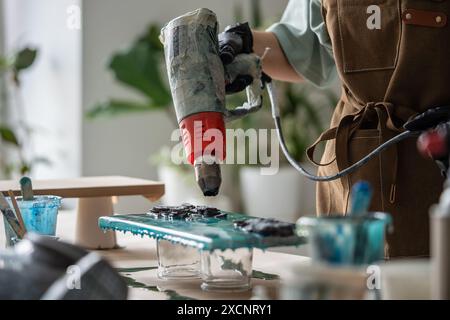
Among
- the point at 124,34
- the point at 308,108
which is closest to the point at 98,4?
the point at 124,34

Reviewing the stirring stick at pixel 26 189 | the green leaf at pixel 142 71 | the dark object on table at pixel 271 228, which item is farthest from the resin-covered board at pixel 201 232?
the green leaf at pixel 142 71

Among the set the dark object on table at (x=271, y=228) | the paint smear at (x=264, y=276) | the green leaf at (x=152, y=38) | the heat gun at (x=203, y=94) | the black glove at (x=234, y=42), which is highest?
the green leaf at (x=152, y=38)

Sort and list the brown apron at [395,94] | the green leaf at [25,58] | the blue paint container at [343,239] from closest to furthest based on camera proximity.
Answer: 1. the blue paint container at [343,239]
2. the brown apron at [395,94]
3. the green leaf at [25,58]

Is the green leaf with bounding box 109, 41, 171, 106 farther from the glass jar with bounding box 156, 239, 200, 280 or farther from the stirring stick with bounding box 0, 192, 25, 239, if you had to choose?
the glass jar with bounding box 156, 239, 200, 280

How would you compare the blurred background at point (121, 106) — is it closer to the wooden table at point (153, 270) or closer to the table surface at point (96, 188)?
the table surface at point (96, 188)

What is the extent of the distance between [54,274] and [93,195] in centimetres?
84

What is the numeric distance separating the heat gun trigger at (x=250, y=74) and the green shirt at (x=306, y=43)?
36cm

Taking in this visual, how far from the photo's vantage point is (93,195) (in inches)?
68.3

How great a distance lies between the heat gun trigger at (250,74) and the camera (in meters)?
1.48

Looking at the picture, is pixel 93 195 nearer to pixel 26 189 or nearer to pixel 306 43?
pixel 26 189

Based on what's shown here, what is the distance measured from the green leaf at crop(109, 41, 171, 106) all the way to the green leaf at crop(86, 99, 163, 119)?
62mm

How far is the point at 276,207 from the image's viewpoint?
455 centimetres

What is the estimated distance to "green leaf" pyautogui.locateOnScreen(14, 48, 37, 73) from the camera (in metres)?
4.29

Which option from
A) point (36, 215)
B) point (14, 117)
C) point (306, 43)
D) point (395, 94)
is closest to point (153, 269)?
point (36, 215)
